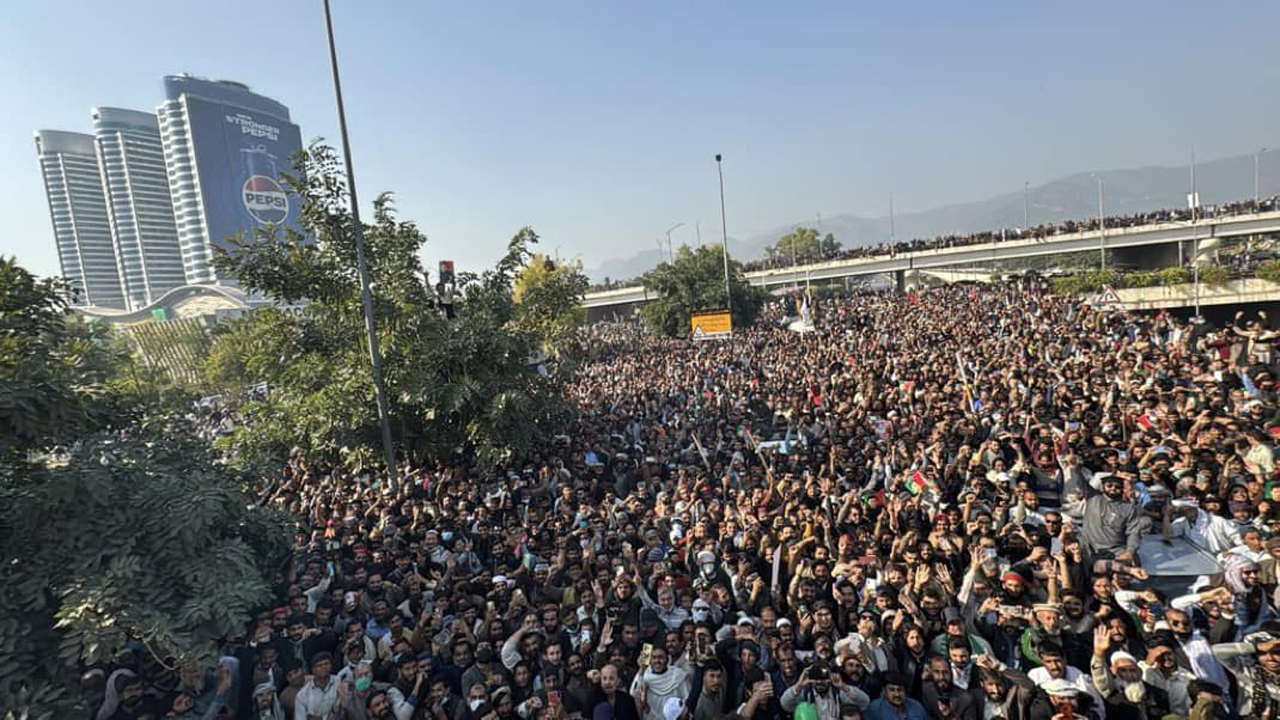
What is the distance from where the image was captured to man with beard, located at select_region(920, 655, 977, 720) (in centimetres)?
402

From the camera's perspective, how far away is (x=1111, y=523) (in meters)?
5.94

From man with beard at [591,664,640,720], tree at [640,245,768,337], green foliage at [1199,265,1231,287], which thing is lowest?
man with beard at [591,664,640,720]

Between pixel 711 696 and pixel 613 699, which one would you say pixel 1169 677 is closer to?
pixel 711 696

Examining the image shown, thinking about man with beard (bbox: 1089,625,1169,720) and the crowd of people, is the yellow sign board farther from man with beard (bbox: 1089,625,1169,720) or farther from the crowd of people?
man with beard (bbox: 1089,625,1169,720)

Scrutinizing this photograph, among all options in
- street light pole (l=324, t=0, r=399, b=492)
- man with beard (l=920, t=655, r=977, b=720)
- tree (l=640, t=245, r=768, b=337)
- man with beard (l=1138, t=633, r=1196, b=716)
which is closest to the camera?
man with beard (l=1138, t=633, r=1196, b=716)

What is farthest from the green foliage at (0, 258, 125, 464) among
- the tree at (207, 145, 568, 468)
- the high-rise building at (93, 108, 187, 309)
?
the high-rise building at (93, 108, 187, 309)

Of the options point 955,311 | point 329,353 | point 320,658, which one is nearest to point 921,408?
point 320,658

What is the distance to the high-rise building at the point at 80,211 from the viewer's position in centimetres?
13975

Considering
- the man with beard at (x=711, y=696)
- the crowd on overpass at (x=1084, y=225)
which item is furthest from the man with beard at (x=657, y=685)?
the crowd on overpass at (x=1084, y=225)

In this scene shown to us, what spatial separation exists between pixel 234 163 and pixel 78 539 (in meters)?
156

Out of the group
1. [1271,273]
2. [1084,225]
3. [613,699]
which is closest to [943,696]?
[613,699]

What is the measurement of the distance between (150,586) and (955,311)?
2544 centimetres

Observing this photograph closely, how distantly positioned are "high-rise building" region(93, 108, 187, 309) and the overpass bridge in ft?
462

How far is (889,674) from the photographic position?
14.0 feet
